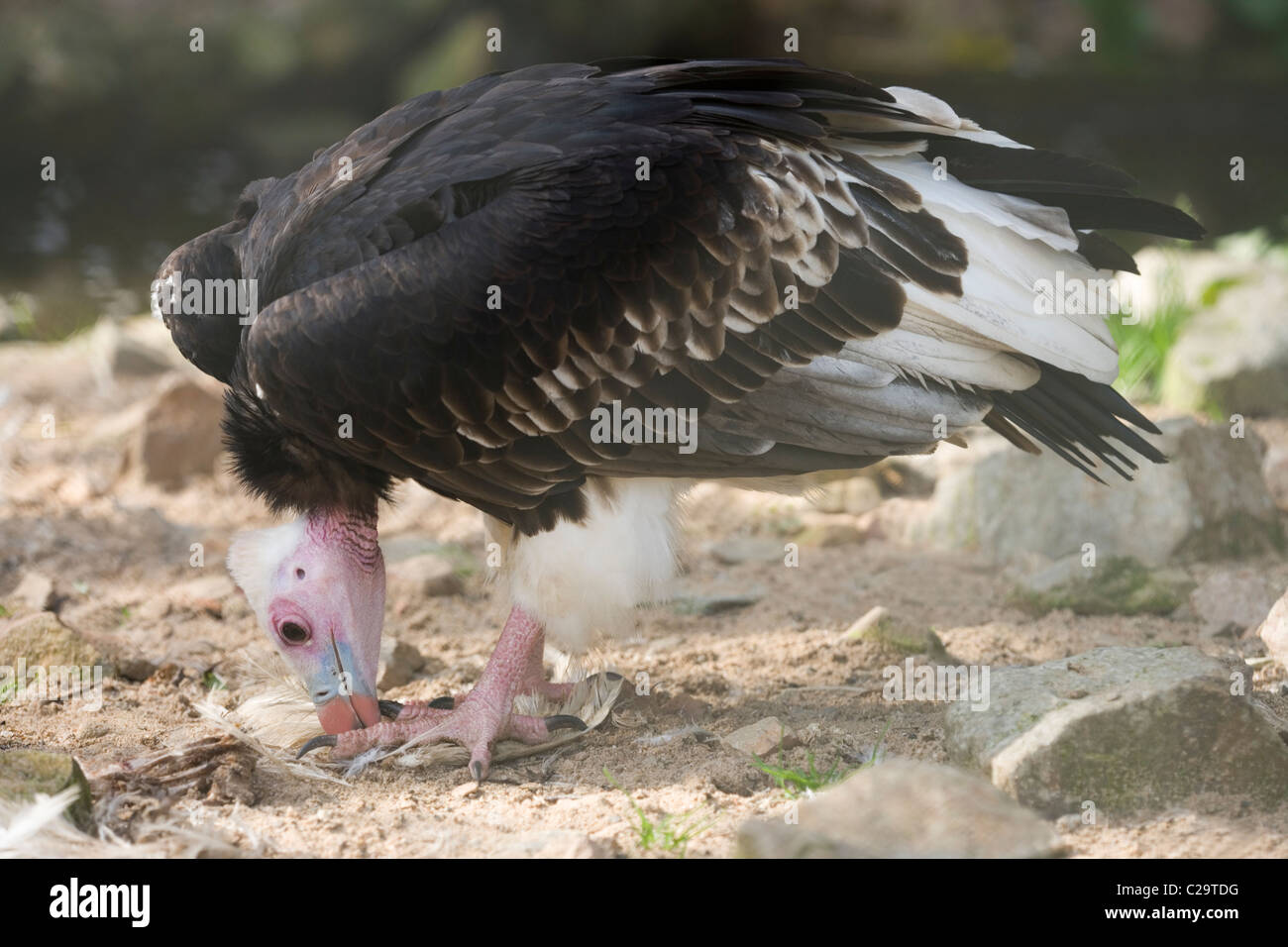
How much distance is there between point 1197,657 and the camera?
3.80 meters

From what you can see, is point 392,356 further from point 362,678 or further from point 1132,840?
point 1132,840

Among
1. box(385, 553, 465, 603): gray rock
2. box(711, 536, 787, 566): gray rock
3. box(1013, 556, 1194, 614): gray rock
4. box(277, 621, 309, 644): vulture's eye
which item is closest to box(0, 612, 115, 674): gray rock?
box(277, 621, 309, 644): vulture's eye

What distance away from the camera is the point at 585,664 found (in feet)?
16.6

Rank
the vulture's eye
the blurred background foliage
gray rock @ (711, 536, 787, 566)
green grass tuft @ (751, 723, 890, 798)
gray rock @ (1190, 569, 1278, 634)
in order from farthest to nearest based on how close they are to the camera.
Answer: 1. the blurred background foliage
2. gray rock @ (711, 536, 787, 566)
3. gray rock @ (1190, 569, 1278, 634)
4. the vulture's eye
5. green grass tuft @ (751, 723, 890, 798)

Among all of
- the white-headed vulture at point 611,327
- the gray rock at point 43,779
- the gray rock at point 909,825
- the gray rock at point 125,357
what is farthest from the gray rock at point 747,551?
the gray rock at point 125,357

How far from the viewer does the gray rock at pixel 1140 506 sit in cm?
570

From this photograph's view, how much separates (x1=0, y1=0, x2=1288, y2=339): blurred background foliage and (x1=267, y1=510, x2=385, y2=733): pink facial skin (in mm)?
11621

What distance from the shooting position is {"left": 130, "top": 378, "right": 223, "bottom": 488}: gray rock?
715 cm

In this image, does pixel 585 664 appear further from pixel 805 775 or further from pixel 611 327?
pixel 611 327

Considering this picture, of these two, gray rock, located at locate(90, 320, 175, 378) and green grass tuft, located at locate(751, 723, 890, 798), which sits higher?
gray rock, located at locate(90, 320, 175, 378)

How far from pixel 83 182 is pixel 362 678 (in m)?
13.3

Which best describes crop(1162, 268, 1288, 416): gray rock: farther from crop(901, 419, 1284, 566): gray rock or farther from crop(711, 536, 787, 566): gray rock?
crop(711, 536, 787, 566): gray rock

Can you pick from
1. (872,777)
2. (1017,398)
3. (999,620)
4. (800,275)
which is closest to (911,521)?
(999,620)

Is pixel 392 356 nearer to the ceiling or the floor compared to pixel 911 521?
nearer to the ceiling
